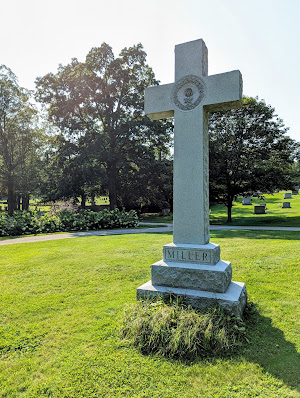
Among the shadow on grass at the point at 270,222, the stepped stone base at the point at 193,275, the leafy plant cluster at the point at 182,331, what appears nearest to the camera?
the leafy plant cluster at the point at 182,331

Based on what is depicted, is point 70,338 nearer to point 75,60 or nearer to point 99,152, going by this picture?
point 99,152

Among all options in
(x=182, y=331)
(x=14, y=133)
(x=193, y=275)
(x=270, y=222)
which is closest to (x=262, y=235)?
(x=270, y=222)

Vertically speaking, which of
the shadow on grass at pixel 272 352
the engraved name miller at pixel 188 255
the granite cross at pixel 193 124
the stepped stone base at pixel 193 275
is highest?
the granite cross at pixel 193 124

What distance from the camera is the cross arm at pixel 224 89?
3588 millimetres

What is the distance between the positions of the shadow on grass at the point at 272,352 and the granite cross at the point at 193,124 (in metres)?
1.20

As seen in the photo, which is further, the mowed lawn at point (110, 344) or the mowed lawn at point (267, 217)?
the mowed lawn at point (267, 217)

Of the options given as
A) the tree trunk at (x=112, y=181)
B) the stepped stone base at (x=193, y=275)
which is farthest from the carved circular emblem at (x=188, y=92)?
the tree trunk at (x=112, y=181)

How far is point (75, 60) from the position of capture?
20.4 m

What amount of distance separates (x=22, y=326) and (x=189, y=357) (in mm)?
2052

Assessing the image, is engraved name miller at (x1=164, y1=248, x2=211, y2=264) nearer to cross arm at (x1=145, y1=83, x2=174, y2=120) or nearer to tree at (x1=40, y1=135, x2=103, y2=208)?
cross arm at (x1=145, y1=83, x2=174, y2=120)

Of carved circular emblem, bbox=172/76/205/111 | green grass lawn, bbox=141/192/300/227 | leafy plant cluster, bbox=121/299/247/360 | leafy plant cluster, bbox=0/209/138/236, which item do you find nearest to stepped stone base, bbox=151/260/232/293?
leafy plant cluster, bbox=121/299/247/360

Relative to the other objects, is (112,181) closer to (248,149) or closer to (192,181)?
(248,149)

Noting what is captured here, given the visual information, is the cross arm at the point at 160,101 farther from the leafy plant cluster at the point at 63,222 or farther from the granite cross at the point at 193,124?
the leafy plant cluster at the point at 63,222

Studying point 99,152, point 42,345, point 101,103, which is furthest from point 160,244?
point 101,103
